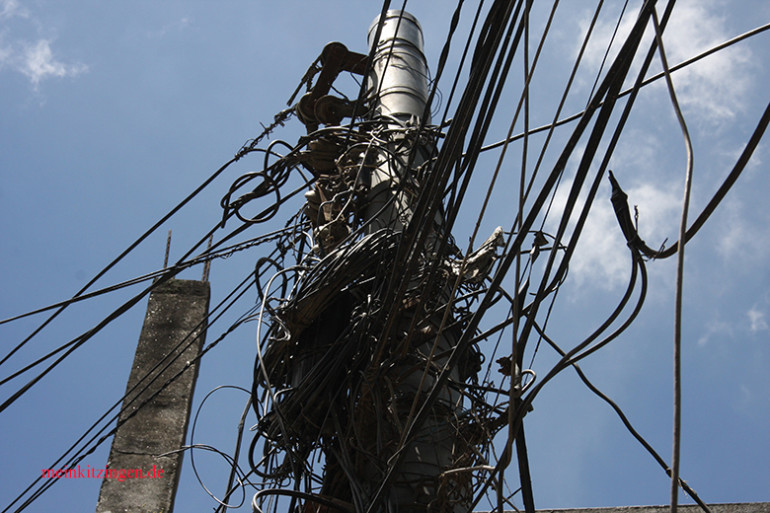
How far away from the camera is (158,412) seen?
4695mm

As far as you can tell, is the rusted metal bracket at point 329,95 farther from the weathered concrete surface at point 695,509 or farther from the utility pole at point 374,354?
the weathered concrete surface at point 695,509

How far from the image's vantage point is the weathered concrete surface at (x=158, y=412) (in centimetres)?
419

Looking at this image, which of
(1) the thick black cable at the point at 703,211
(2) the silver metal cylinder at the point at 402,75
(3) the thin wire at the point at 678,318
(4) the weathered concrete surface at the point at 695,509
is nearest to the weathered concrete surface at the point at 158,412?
(2) the silver metal cylinder at the point at 402,75

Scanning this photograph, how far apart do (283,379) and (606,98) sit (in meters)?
2.28

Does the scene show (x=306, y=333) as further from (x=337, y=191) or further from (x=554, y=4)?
(x=554, y=4)

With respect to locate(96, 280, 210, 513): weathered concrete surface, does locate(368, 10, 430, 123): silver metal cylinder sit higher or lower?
higher

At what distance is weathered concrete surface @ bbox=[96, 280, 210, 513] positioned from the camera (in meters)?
4.19

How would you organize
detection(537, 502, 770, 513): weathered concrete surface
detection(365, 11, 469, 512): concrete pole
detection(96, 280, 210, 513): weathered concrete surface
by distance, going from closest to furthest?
detection(365, 11, 469, 512): concrete pole < detection(537, 502, 770, 513): weathered concrete surface < detection(96, 280, 210, 513): weathered concrete surface

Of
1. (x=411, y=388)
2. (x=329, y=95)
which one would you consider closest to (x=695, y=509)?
(x=411, y=388)

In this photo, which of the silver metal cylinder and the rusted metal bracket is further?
the rusted metal bracket

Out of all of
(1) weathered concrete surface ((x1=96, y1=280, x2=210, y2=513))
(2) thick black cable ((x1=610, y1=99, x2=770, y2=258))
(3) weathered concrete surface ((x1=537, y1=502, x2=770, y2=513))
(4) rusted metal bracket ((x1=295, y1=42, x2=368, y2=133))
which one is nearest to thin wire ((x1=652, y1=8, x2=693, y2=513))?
(2) thick black cable ((x1=610, y1=99, x2=770, y2=258))

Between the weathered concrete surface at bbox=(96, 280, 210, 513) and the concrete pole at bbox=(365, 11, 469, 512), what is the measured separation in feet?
4.51

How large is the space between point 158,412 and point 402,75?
8.79ft

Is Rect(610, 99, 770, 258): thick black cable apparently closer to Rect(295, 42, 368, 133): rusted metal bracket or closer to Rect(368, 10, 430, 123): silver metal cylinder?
Rect(368, 10, 430, 123): silver metal cylinder
